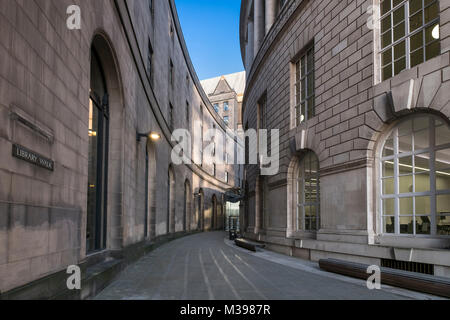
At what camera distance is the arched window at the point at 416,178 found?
952 cm

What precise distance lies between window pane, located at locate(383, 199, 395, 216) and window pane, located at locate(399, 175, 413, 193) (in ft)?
1.62

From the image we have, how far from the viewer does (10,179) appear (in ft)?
14.8

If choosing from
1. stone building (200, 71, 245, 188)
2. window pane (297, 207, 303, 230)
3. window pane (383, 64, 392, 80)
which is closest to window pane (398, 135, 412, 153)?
window pane (383, 64, 392, 80)

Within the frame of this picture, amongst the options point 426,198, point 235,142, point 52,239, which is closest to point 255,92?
point 426,198

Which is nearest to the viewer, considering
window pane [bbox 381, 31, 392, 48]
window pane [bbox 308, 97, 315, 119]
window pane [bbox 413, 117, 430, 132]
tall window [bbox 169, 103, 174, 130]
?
window pane [bbox 413, 117, 430, 132]

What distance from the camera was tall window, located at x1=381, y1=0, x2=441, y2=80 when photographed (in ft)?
32.5

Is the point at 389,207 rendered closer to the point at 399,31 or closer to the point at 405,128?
the point at 405,128

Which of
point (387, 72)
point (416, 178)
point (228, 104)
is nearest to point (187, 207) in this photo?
point (387, 72)

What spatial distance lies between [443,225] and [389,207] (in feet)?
5.91

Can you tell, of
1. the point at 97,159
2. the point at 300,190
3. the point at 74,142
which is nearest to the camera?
the point at 74,142

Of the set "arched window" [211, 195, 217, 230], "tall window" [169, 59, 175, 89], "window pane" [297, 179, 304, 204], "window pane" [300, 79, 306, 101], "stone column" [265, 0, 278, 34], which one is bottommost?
"arched window" [211, 195, 217, 230]

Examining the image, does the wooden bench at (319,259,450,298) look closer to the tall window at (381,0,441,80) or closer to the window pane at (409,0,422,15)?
the tall window at (381,0,441,80)

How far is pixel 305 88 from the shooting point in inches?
648
